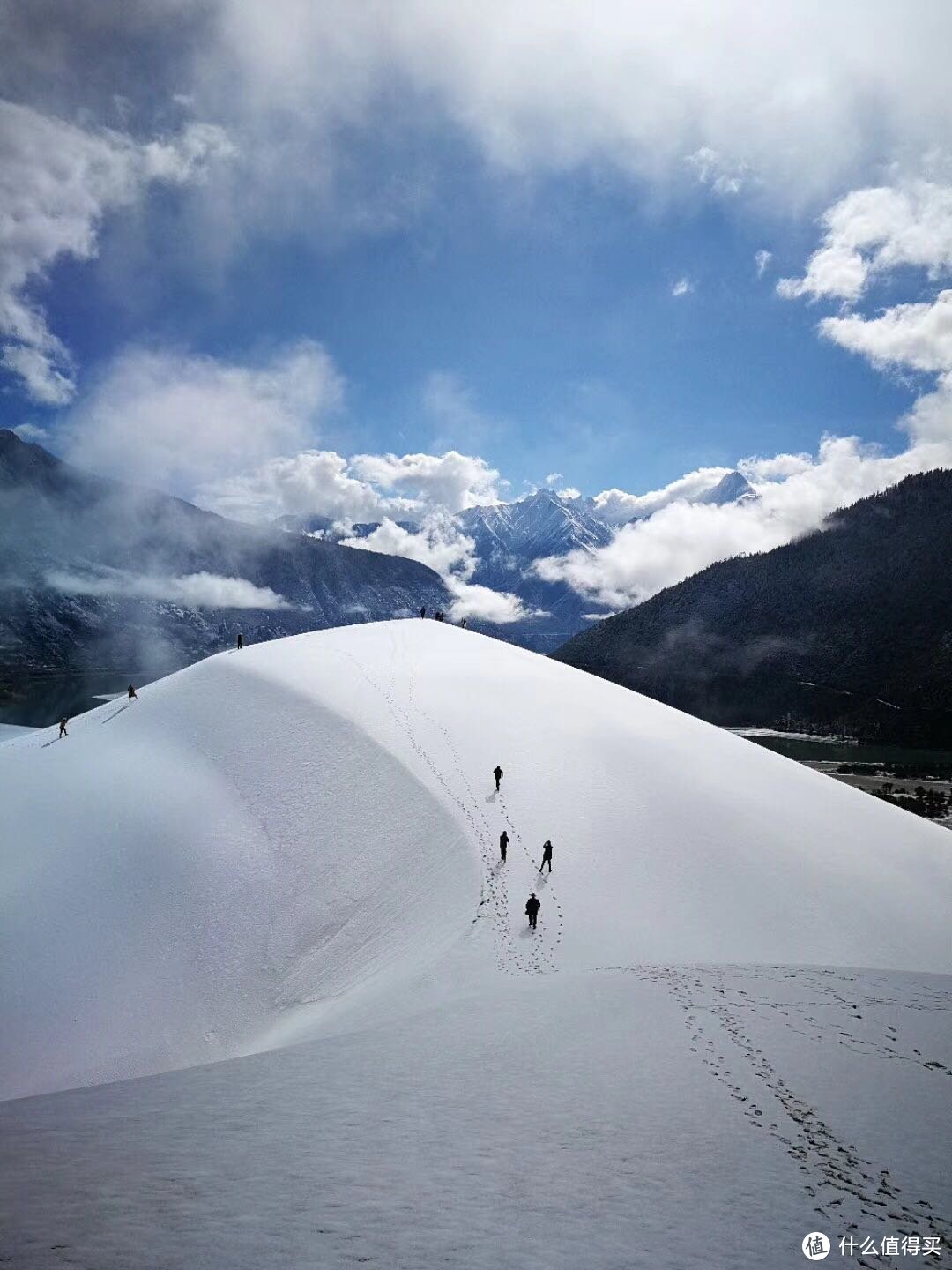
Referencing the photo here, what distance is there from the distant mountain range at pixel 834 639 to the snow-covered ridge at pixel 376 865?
147m

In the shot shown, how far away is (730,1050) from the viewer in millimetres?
9602

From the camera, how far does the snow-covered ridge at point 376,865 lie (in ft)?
48.6

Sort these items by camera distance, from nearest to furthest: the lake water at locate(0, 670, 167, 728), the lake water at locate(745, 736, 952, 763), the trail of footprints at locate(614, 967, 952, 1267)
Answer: the trail of footprints at locate(614, 967, 952, 1267), the lake water at locate(745, 736, 952, 763), the lake water at locate(0, 670, 167, 728)

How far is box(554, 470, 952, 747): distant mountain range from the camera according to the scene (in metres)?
155

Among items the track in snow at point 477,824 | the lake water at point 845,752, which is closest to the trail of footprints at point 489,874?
the track in snow at point 477,824

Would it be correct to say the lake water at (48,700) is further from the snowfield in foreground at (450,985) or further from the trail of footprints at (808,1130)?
the trail of footprints at (808,1130)

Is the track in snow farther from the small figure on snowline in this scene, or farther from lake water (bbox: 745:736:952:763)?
lake water (bbox: 745:736:952:763)

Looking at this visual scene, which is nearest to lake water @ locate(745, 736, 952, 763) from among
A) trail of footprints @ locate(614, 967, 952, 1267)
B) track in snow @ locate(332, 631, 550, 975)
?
track in snow @ locate(332, 631, 550, 975)

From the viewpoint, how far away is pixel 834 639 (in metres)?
174

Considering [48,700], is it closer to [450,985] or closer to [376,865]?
[376,865]

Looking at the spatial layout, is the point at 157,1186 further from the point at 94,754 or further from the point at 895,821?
the point at 895,821

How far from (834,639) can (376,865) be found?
622ft

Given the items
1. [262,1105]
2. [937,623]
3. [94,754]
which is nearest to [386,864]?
[262,1105]

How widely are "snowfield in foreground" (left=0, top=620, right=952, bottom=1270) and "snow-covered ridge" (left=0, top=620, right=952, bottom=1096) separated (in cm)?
13
